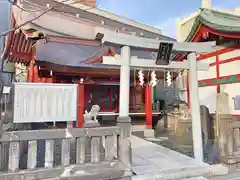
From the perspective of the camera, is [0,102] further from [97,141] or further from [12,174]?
[97,141]

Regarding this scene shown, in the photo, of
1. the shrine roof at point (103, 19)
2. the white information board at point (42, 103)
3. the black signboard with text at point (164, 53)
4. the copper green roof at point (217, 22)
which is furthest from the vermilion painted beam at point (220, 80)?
the white information board at point (42, 103)

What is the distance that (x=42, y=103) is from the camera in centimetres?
458

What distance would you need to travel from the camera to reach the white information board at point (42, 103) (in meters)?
4.48

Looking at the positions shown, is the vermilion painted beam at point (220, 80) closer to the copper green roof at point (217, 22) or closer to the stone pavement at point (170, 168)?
the copper green roof at point (217, 22)

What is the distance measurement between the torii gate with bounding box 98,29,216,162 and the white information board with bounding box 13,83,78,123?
129cm

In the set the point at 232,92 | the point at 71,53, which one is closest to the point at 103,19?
the point at 71,53

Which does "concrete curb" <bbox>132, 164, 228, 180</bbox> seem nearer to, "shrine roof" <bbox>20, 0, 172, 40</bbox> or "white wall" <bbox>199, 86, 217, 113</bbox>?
"white wall" <bbox>199, 86, 217, 113</bbox>

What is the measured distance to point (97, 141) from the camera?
3.64 m

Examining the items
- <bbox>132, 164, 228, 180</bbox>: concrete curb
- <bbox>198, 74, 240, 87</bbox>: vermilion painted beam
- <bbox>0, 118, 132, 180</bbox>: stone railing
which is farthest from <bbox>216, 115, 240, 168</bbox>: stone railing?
<bbox>198, 74, 240, 87</bbox>: vermilion painted beam

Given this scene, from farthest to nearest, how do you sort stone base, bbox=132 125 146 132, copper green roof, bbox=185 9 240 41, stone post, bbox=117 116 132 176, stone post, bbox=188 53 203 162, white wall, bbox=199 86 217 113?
stone base, bbox=132 125 146 132 → white wall, bbox=199 86 217 113 → copper green roof, bbox=185 9 240 41 → stone post, bbox=188 53 203 162 → stone post, bbox=117 116 132 176

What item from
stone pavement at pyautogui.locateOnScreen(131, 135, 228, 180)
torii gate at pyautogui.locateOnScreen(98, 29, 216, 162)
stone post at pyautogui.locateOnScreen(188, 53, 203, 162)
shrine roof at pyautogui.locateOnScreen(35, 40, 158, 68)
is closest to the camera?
stone pavement at pyautogui.locateOnScreen(131, 135, 228, 180)

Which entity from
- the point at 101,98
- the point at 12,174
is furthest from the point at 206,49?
the point at 101,98

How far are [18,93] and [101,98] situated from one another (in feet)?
25.2

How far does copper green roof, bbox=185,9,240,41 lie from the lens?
7.07 metres
